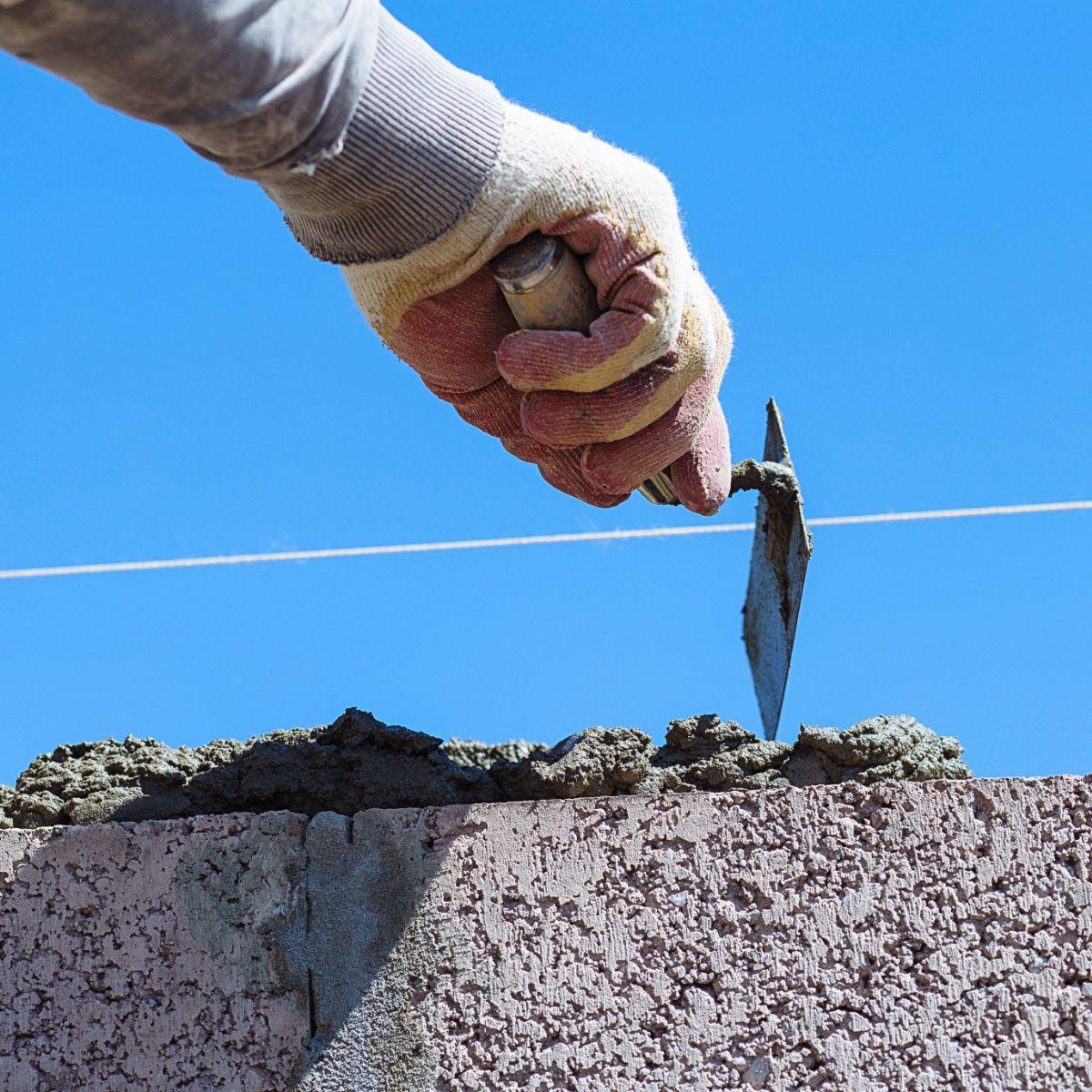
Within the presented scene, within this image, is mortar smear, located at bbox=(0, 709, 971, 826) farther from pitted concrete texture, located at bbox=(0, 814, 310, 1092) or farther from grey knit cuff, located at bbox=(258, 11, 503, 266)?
grey knit cuff, located at bbox=(258, 11, 503, 266)

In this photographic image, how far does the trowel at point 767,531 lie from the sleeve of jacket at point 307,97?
0.19 meters

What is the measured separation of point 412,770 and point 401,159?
1.05 m

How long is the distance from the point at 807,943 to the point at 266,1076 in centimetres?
82

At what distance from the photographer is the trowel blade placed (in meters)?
2.91

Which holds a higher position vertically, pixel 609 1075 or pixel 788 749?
pixel 788 749

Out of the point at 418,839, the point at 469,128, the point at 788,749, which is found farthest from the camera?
the point at 788,749

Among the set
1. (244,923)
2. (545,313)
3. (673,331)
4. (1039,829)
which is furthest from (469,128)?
(1039,829)

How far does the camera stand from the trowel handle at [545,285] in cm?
179

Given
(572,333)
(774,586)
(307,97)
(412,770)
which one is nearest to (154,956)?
(412,770)

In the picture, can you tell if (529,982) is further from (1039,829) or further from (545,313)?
(545,313)

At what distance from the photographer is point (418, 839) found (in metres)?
1.95

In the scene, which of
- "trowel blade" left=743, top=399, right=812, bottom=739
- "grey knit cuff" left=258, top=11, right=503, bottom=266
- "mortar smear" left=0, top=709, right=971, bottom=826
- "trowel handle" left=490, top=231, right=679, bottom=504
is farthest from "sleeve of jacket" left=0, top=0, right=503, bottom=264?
"trowel blade" left=743, top=399, right=812, bottom=739

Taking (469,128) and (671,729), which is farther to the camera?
(671,729)

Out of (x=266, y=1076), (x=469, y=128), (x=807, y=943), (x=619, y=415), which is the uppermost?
(x=469, y=128)
